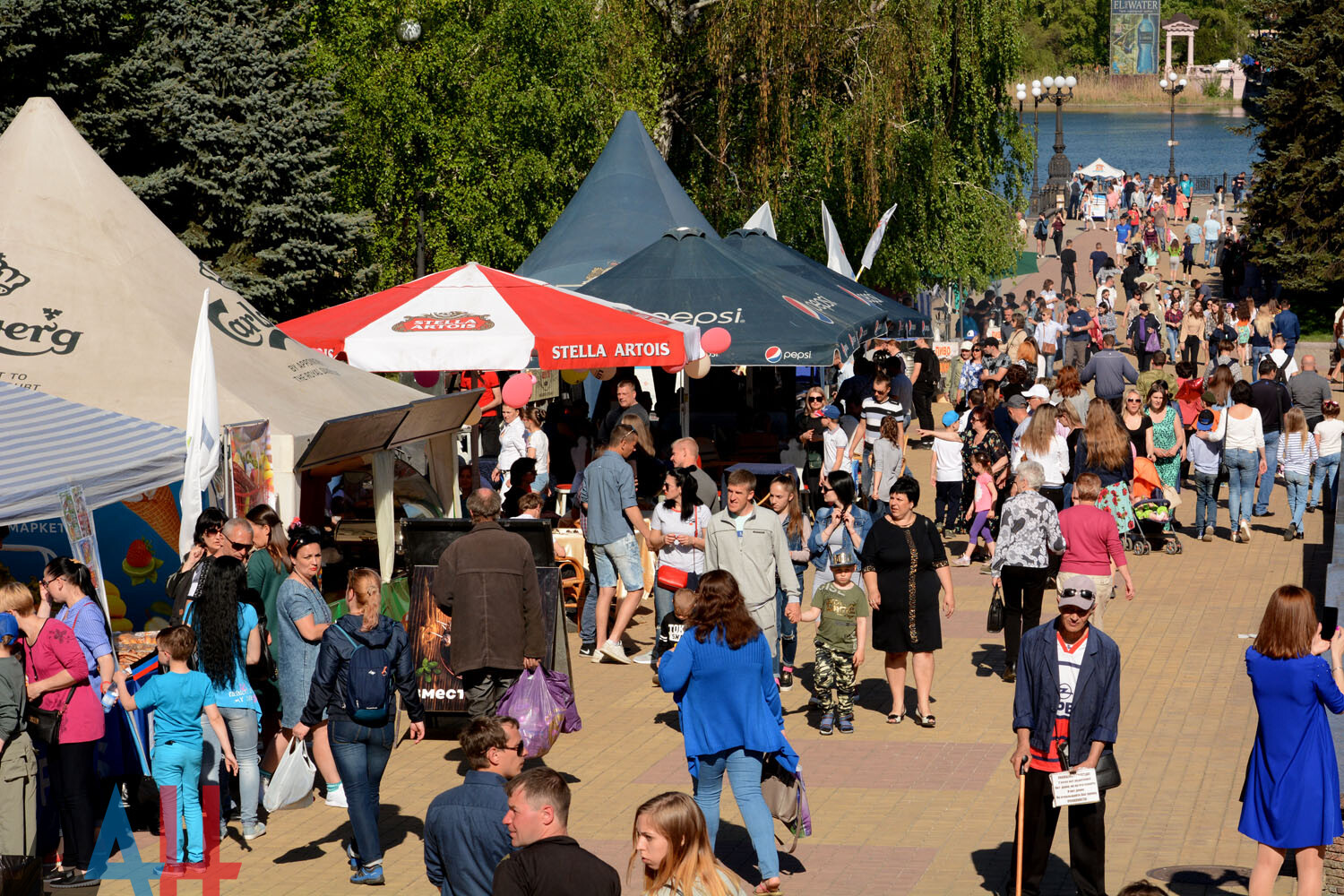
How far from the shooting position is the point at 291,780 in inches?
360

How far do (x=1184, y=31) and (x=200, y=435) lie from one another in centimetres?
14595

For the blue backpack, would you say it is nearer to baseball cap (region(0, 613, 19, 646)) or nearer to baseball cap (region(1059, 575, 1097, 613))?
baseball cap (region(0, 613, 19, 646))

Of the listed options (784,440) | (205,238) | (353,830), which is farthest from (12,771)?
(205,238)

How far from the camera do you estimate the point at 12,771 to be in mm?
8391

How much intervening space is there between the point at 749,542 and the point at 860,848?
7.11 ft

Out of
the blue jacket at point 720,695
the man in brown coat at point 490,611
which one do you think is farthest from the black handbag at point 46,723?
the blue jacket at point 720,695

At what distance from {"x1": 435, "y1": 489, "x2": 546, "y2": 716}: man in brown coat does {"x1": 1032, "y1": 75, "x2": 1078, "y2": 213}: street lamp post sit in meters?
43.4

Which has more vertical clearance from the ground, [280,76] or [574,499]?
[280,76]

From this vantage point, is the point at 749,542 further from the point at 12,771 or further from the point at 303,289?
the point at 303,289

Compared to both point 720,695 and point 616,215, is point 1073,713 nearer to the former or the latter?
point 720,695

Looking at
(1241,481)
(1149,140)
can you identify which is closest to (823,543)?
(1241,481)

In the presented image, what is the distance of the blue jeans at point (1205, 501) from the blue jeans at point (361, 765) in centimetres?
1219

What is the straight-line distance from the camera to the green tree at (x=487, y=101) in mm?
27359

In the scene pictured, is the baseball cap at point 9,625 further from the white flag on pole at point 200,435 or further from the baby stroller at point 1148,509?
the baby stroller at point 1148,509
